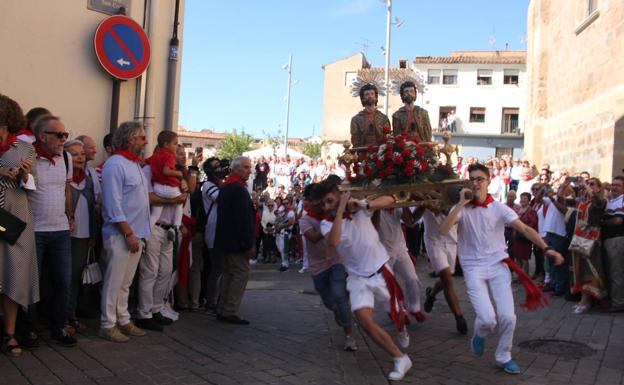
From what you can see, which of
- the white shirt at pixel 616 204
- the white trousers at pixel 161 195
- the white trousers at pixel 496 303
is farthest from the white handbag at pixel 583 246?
the white trousers at pixel 161 195

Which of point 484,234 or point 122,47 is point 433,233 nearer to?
point 484,234

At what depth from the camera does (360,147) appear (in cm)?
768

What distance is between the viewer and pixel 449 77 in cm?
5412

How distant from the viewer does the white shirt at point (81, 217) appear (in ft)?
20.7

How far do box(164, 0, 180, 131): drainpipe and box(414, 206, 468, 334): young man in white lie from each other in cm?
427

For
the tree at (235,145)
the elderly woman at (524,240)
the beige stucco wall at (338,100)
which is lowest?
the elderly woman at (524,240)

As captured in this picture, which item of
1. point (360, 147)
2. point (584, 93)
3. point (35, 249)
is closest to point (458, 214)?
point (360, 147)

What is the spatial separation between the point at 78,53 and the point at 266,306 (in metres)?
4.49

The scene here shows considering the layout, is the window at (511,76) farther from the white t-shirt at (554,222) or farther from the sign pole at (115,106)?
the sign pole at (115,106)

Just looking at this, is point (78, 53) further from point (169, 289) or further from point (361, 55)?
point (361, 55)

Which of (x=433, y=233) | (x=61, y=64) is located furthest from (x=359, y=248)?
(x=61, y=64)

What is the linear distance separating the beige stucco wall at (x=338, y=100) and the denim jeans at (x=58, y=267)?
5821cm

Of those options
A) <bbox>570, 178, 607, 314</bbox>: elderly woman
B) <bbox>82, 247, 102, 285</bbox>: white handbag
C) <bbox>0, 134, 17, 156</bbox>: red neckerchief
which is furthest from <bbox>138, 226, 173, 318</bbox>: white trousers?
<bbox>570, 178, 607, 314</bbox>: elderly woman

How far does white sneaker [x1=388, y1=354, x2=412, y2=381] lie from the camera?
5312 millimetres
